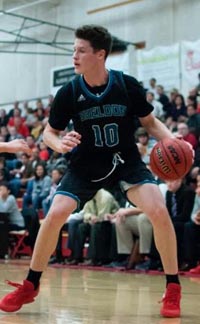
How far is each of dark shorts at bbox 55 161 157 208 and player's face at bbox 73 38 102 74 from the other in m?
0.70

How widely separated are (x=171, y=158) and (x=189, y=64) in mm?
13712

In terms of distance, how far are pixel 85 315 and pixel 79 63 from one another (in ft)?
5.56

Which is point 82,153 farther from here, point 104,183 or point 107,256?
point 107,256

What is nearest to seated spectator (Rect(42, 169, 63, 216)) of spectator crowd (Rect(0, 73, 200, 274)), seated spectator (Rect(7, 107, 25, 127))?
spectator crowd (Rect(0, 73, 200, 274))

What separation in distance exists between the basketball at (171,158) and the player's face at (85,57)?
0.71 m

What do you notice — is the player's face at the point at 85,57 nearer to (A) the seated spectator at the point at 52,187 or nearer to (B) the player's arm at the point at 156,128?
(B) the player's arm at the point at 156,128

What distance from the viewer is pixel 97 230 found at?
10.5m

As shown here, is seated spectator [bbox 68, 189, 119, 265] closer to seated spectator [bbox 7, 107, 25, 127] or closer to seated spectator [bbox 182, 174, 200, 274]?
seated spectator [bbox 182, 174, 200, 274]

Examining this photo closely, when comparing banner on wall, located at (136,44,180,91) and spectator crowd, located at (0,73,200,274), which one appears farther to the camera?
banner on wall, located at (136,44,180,91)

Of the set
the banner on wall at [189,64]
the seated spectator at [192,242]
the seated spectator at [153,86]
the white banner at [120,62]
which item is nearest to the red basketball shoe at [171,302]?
the seated spectator at [192,242]

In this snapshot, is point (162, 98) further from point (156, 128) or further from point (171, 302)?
point (171, 302)

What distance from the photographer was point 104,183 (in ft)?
15.0

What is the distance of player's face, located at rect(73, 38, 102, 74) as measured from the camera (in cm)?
453

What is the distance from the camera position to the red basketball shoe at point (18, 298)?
4293mm
